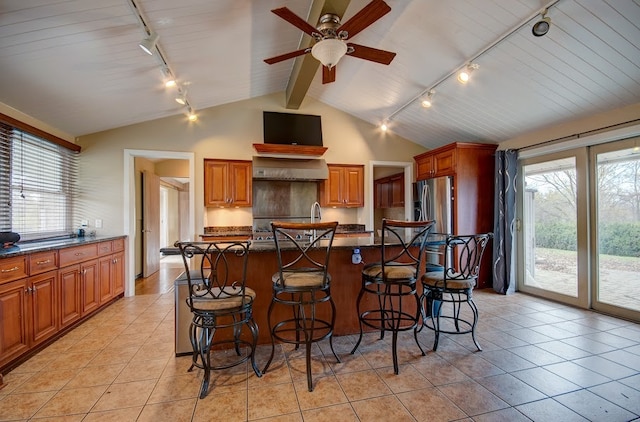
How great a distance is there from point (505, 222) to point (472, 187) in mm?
693

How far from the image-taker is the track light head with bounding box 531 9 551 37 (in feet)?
7.67

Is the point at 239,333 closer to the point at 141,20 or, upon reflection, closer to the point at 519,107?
the point at 141,20

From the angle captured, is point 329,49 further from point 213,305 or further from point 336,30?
point 213,305

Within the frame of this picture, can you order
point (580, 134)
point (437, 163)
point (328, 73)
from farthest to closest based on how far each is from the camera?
point (437, 163)
point (580, 134)
point (328, 73)

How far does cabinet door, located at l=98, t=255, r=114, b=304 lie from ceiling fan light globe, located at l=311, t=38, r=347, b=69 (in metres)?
3.54

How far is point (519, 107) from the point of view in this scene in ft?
12.0

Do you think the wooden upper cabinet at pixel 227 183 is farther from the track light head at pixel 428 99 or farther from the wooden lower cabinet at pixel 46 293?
the track light head at pixel 428 99

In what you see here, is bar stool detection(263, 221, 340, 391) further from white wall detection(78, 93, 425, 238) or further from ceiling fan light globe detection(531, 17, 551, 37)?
white wall detection(78, 93, 425, 238)

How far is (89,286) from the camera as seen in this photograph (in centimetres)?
336

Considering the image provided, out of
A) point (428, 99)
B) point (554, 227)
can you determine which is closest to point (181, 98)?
point (428, 99)

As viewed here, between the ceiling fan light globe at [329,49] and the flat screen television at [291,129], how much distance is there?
8.59ft

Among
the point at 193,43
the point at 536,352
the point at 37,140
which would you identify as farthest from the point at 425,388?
the point at 37,140

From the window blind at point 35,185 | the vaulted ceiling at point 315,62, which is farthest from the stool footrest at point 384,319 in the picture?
the window blind at point 35,185

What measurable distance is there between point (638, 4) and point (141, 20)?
385 cm
